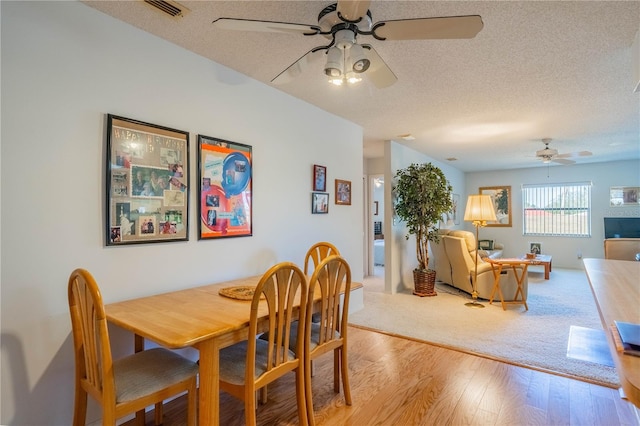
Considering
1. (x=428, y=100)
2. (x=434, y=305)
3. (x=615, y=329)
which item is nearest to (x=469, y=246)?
(x=434, y=305)

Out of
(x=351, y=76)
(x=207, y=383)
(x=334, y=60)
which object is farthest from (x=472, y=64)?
(x=207, y=383)

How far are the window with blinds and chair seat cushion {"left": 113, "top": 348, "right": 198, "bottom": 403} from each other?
8.27 metres

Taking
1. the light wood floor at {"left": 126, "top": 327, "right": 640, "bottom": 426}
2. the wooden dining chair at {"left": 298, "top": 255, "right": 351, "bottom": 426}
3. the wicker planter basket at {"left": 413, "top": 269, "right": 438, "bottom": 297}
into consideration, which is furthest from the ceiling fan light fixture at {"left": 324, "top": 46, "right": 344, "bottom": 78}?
the wicker planter basket at {"left": 413, "top": 269, "right": 438, "bottom": 297}

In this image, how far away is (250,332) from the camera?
5.01 feet

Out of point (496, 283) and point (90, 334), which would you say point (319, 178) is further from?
point (496, 283)

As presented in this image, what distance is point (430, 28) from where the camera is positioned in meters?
1.52

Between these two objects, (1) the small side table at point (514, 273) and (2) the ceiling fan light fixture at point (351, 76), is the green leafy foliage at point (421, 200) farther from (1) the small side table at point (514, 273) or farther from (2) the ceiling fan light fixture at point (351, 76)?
(2) the ceiling fan light fixture at point (351, 76)

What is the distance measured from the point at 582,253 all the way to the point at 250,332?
26.7 ft

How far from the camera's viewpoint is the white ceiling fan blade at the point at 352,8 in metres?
1.40

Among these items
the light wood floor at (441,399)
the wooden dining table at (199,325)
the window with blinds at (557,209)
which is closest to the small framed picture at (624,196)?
the window with blinds at (557,209)

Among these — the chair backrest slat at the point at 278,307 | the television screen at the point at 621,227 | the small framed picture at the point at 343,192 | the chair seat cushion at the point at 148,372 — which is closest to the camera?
the chair seat cushion at the point at 148,372

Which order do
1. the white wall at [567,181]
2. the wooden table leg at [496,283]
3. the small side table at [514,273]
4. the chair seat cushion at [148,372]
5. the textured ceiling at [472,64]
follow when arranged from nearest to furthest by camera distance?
the chair seat cushion at [148,372]
the textured ceiling at [472,64]
the small side table at [514,273]
the wooden table leg at [496,283]
the white wall at [567,181]

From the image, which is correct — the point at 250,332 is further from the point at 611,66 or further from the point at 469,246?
the point at 469,246

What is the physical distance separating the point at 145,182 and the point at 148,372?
1.06 meters
